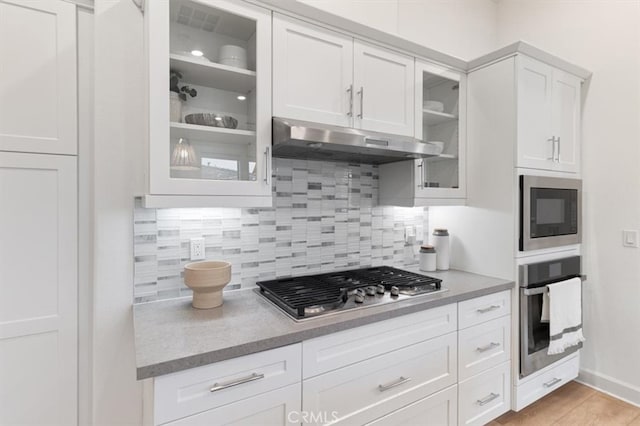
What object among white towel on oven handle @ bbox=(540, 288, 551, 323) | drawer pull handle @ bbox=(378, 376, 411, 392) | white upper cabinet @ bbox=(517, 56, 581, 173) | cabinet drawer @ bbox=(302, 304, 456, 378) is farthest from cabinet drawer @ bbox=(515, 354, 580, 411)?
white upper cabinet @ bbox=(517, 56, 581, 173)

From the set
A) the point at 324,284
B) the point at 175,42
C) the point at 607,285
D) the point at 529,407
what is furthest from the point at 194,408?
the point at 607,285

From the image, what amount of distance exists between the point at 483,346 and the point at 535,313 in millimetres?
493

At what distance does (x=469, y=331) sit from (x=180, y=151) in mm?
1664

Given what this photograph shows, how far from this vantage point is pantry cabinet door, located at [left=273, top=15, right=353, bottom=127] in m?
1.52

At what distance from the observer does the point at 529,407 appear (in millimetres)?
2115

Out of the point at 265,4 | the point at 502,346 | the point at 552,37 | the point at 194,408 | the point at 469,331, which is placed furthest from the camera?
the point at 552,37

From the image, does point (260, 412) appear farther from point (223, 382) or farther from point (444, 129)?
point (444, 129)

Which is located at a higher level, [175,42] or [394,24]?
[394,24]

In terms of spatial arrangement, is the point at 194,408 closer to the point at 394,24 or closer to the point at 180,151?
the point at 180,151

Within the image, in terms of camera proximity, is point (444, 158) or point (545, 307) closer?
point (545, 307)

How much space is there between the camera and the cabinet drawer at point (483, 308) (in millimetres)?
1715

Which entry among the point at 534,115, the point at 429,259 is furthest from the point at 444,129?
the point at 429,259
